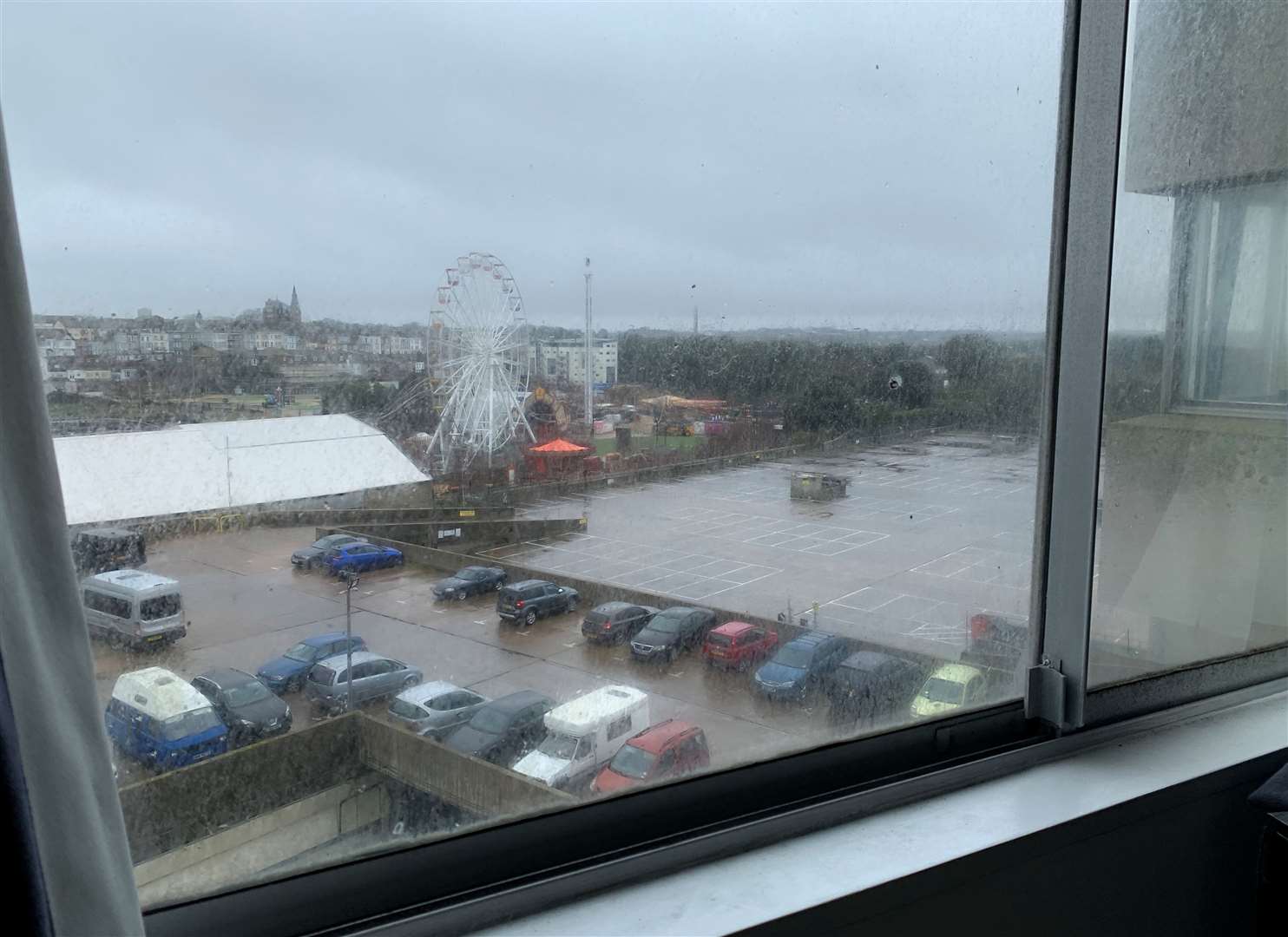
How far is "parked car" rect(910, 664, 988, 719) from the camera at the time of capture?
148cm

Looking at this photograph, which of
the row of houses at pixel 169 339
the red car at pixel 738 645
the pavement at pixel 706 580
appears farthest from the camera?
the red car at pixel 738 645

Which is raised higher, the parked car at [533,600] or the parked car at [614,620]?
the parked car at [533,600]

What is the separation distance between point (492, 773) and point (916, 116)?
121 centimetres

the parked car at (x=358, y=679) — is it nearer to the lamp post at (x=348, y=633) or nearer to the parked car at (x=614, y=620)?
the lamp post at (x=348, y=633)

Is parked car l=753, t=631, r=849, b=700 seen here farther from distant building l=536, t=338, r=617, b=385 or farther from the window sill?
distant building l=536, t=338, r=617, b=385

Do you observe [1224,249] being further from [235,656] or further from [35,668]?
[35,668]

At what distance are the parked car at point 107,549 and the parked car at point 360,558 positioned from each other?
193 millimetres

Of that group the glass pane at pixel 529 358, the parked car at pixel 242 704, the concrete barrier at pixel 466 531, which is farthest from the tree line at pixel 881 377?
the parked car at pixel 242 704

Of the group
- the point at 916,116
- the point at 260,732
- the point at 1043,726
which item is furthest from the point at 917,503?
the point at 260,732

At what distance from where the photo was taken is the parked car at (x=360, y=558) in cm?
100

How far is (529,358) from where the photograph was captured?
108cm

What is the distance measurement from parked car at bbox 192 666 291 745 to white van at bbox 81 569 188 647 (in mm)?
66

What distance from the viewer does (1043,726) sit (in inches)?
61.5

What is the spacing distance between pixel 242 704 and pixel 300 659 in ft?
0.25
